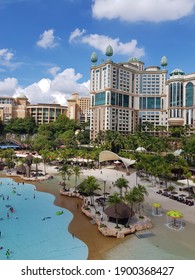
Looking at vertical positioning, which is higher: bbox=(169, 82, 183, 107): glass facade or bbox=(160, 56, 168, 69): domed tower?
bbox=(160, 56, 168, 69): domed tower

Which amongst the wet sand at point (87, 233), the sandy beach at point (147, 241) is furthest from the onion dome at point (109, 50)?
the sandy beach at point (147, 241)

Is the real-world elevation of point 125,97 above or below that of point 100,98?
above

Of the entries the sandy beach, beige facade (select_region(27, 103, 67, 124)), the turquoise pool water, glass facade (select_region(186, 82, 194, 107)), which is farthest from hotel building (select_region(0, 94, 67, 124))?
the sandy beach

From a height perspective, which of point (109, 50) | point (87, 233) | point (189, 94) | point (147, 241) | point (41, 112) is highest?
point (109, 50)

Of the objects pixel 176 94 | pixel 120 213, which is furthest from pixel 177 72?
pixel 120 213

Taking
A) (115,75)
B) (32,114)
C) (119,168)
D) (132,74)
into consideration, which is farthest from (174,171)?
(32,114)

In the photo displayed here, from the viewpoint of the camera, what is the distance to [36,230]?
31.3 metres

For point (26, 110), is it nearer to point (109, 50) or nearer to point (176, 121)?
point (109, 50)

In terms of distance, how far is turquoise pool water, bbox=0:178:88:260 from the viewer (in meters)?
25.2

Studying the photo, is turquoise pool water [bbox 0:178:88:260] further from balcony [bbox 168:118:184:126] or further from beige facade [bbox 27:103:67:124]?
beige facade [bbox 27:103:67:124]

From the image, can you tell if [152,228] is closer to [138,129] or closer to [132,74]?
[138,129]

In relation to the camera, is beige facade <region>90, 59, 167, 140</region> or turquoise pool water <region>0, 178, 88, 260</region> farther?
beige facade <region>90, 59, 167, 140</region>

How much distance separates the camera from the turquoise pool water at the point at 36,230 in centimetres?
2517

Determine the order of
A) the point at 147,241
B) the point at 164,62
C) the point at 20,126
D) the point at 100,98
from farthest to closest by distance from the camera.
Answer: the point at 164,62
the point at 20,126
the point at 100,98
the point at 147,241
